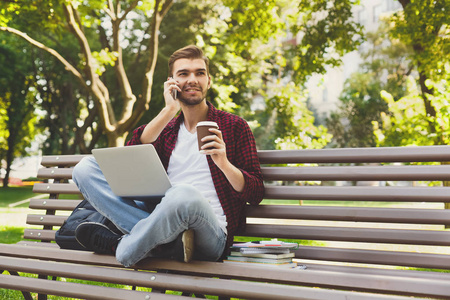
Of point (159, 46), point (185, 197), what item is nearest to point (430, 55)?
point (185, 197)

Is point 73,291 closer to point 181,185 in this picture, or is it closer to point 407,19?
point 181,185

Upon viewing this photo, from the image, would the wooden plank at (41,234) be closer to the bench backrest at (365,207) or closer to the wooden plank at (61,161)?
the wooden plank at (61,161)

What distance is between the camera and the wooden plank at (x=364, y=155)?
9.47ft

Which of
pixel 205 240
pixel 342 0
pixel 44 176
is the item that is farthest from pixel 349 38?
pixel 205 240

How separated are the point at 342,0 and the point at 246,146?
31.6ft

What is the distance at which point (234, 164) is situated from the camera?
325 centimetres

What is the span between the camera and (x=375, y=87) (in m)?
34.2

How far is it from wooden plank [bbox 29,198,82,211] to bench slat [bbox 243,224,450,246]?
1400 mm

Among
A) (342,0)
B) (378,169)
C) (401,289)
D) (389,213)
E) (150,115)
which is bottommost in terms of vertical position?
(401,289)

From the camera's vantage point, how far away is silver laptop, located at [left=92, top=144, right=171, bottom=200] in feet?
9.00

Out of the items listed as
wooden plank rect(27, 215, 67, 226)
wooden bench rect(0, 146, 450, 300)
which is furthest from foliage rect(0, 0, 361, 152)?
wooden bench rect(0, 146, 450, 300)

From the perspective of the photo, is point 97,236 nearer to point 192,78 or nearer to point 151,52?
point 192,78

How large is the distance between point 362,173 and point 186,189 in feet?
3.68

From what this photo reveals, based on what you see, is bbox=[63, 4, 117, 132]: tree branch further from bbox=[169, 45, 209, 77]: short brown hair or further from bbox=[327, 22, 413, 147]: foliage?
bbox=[327, 22, 413, 147]: foliage
